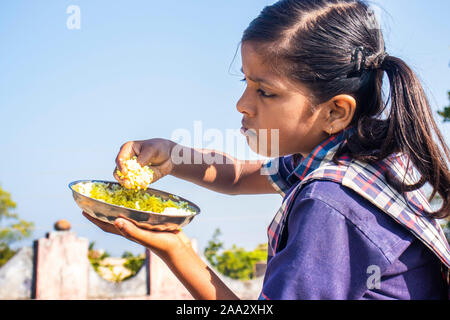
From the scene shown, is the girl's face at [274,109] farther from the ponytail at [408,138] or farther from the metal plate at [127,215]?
the metal plate at [127,215]

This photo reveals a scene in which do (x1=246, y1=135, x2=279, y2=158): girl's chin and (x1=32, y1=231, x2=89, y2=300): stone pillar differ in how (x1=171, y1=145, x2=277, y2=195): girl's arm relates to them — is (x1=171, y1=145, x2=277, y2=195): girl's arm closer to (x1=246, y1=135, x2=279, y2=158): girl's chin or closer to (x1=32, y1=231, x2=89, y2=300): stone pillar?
(x1=246, y1=135, x2=279, y2=158): girl's chin

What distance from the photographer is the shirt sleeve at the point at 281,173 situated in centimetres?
222

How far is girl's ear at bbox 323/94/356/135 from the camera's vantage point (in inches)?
64.5

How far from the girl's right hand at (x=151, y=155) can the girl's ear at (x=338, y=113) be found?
2.48 ft

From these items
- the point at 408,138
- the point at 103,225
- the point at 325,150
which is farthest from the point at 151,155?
the point at 408,138

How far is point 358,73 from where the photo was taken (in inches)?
66.1

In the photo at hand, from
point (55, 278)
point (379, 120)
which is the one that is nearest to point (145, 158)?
point (379, 120)

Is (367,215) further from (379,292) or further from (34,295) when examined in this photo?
(34,295)

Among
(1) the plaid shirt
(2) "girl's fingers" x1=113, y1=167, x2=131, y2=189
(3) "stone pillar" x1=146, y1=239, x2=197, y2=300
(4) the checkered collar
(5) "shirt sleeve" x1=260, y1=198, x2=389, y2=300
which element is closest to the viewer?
(5) "shirt sleeve" x1=260, y1=198, x2=389, y2=300

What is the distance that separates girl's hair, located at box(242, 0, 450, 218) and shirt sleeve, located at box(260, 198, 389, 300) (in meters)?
0.28

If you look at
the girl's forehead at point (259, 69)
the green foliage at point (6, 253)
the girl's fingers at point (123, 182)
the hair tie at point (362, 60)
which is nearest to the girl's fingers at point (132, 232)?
the girl's fingers at point (123, 182)

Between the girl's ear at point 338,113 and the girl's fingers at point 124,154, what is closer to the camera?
the girl's ear at point 338,113

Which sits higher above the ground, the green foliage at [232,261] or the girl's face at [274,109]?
the girl's face at [274,109]

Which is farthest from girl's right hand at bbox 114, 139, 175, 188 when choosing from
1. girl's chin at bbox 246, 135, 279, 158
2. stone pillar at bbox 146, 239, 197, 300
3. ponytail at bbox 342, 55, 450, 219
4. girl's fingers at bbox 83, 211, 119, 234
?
stone pillar at bbox 146, 239, 197, 300
